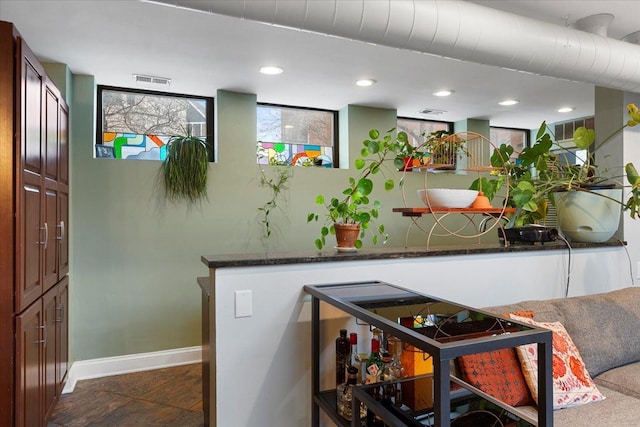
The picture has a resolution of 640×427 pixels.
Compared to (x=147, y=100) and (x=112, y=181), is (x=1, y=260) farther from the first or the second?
(x=147, y=100)

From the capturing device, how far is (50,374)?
246cm

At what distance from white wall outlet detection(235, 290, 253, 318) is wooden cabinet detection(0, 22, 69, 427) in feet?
3.26

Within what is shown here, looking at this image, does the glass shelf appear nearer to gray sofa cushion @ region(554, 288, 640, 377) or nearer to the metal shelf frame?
the metal shelf frame

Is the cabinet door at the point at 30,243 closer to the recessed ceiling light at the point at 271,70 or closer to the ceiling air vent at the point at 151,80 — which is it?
the ceiling air vent at the point at 151,80

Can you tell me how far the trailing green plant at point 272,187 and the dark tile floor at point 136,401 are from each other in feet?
4.46

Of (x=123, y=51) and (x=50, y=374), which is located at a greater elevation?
(x=123, y=51)

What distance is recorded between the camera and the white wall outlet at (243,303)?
187 centimetres

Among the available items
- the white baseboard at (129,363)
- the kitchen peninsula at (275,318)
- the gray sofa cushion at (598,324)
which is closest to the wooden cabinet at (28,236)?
the white baseboard at (129,363)

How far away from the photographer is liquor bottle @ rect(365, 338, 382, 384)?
166 centimetres

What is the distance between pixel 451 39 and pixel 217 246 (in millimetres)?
2539

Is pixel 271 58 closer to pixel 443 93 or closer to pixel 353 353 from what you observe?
pixel 443 93

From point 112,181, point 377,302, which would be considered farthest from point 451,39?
point 112,181

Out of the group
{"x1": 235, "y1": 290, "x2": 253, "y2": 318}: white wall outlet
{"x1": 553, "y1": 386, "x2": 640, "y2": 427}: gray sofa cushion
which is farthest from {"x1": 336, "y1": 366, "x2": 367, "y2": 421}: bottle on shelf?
{"x1": 553, "y1": 386, "x2": 640, "y2": 427}: gray sofa cushion

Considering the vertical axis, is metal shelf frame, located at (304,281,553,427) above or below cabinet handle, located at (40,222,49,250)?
below
